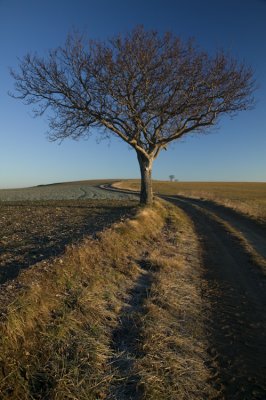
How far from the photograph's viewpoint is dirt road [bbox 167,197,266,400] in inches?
206

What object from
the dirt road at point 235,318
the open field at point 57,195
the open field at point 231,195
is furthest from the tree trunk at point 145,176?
the open field at point 57,195

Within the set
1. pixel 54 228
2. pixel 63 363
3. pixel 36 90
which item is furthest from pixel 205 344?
pixel 36 90

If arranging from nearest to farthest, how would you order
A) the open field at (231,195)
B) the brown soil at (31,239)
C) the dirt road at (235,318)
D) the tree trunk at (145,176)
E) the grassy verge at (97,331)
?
1. the grassy verge at (97,331)
2. the dirt road at (235,318)
3. the brown soil at (31,239)
4. the tree trunk at (145,176)
5. the open field at (231,195)

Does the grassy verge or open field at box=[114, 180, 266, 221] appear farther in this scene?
open field at box=[114, 180, 266, 221]

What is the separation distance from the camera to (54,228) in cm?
1441

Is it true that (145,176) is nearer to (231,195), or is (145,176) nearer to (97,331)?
(97,331)

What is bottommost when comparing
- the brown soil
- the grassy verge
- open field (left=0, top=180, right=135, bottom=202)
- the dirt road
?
the dirt road

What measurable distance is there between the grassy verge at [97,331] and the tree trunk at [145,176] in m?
16.1

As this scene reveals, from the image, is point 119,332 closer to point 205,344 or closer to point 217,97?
point 205,344

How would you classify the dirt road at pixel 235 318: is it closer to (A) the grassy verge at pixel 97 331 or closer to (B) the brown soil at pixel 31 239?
(A) the grassy verge at pixel 97 331

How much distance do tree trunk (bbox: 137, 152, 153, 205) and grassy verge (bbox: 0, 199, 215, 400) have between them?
16060 millimetres

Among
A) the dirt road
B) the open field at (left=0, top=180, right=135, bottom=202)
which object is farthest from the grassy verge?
the open field at (left=0, top=180, right=135, bottom=202)

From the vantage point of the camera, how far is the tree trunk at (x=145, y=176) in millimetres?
25891

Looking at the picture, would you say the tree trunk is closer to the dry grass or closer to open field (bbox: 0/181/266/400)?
open field (bbox: 0/181/266/400)
